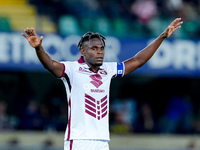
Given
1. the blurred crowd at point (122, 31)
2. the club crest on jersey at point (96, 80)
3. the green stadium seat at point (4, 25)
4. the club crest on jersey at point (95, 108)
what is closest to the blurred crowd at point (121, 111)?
the blurred crowd at point (122, 31)

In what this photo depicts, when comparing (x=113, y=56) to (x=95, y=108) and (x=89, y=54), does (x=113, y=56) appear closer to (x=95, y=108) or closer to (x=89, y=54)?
(x=89, y=54)

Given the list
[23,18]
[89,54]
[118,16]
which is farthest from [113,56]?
[89,54]

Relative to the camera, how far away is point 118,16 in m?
15.7

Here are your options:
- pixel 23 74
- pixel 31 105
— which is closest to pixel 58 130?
pixel 31 105

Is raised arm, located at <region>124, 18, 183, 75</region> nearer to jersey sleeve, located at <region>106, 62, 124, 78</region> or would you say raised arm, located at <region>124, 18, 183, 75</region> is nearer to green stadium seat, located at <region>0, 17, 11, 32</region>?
jersey sleeve, located at <region>106, 62, 124, 78</region>

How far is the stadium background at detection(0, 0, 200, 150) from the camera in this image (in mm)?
14898

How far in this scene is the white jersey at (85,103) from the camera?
6.55 m

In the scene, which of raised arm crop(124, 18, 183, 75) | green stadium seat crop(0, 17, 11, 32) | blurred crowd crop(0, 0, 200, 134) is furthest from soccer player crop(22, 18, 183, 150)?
green stadium seat crop(0, 17, 11, 32)

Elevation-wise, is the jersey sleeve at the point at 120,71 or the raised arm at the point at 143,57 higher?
the raised arm at the point at 143,57

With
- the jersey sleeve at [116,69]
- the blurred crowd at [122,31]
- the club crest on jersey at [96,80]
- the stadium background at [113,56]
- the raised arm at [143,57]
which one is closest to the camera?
the club crest on jersey at [96,80]

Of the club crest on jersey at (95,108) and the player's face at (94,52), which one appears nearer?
the club crest on jersey at (95,108)

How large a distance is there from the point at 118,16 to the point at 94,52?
9.09 meters

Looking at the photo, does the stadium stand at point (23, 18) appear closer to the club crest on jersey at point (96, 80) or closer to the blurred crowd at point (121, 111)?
the blurred crowd at point (121, 111)

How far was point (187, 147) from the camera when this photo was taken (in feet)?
49.4
